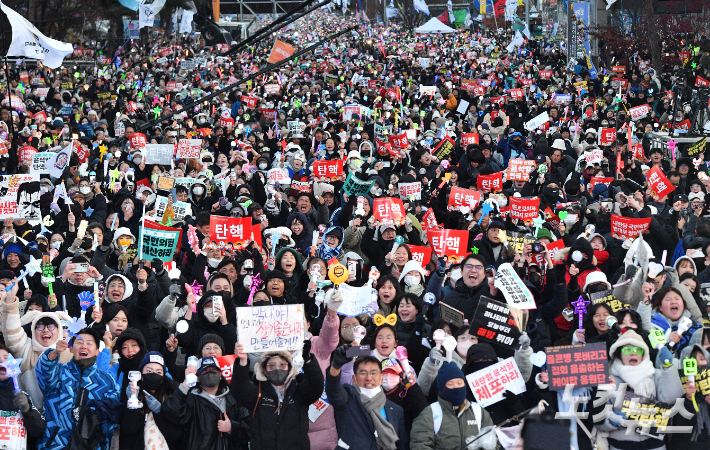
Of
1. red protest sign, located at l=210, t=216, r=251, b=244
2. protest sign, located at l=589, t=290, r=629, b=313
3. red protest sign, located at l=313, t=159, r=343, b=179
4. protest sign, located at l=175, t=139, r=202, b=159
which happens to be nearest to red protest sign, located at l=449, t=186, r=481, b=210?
red protest sign, located at l=313, t=159, r=343, b=179

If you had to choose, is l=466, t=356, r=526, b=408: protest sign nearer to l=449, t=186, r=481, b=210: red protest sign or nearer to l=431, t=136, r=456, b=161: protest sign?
l=449, t=186, r=481, b=210: red protest sign

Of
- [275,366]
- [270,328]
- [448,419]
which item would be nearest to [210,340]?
[270,328]

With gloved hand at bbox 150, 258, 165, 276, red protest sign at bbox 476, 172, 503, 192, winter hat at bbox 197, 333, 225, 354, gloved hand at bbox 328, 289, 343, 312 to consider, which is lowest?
winter hat at bbox 197, 333, 225, 354

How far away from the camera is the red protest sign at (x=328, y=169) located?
38.3 feet

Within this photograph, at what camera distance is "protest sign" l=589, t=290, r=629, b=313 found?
20.6 ft

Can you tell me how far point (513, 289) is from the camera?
614cm

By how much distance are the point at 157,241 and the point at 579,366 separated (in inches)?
157

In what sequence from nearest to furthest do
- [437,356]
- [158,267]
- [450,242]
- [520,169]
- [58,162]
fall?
[437,356], [158,267], [450,242], [520,169], [58,162]

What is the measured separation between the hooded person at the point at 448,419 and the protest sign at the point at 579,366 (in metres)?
0.46

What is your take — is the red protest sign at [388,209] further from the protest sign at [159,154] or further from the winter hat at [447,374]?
the protest sign at [159,154]

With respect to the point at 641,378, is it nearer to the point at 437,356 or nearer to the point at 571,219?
the point at 437,356

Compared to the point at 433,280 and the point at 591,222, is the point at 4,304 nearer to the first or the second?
the point at 433,280

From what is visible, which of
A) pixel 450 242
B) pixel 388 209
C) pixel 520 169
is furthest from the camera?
pixel 520 169

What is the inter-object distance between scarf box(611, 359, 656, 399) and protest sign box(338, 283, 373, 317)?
1.64 m
